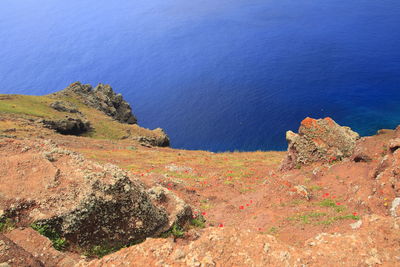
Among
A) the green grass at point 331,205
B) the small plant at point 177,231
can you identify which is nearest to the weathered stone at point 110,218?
the small plant at point 177,231

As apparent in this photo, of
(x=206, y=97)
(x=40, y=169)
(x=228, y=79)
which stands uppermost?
(x=228, y=79)

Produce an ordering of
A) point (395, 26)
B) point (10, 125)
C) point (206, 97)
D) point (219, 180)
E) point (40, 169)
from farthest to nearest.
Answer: point (395, 26)
point (206, 97)
point (10, 125)
point (219, 180)
point (40, 169)

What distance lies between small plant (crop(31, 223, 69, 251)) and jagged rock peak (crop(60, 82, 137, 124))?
325 ft

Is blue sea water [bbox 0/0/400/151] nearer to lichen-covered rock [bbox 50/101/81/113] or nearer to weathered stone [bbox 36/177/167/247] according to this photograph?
lichen-covered rock [bbox 50/101/81/113]

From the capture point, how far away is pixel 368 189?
74.9 feet

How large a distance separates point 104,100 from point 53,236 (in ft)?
347

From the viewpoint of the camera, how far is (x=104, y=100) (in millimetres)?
111938

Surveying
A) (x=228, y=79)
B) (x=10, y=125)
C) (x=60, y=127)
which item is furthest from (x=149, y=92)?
(x=10, y=125)

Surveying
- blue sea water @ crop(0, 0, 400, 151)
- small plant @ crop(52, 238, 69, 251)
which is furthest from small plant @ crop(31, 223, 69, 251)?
blue sea water @ crop(0, 0, 400, 151)

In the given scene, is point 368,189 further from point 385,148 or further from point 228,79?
point 228,79

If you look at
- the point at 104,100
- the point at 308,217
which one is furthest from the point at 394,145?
the point at 104,100

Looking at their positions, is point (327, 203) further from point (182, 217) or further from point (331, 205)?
point (182, 217)

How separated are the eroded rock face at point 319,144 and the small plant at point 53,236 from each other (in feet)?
98.1

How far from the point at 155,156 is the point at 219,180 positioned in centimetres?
1981
